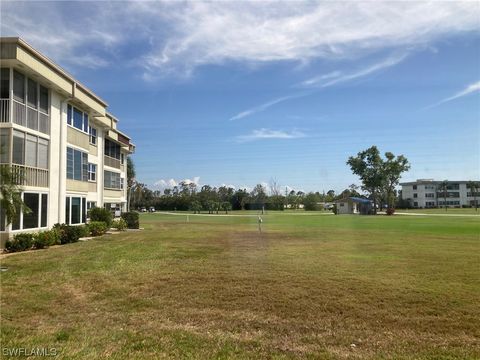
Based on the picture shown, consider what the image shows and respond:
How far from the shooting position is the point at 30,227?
18.9 m

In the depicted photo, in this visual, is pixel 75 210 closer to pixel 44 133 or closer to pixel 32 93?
pixel 44 133

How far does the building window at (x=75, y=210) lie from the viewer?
23.5 meters

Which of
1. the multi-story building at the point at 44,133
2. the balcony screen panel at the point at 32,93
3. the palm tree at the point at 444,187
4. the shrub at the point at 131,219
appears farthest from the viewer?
the palm tree at the point at 444,187

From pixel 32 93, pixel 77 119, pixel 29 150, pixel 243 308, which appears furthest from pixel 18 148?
pixel 243 308

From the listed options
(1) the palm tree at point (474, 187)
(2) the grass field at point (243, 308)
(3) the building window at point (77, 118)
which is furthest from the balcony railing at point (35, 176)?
(1) the palm tree at point (474, 187)

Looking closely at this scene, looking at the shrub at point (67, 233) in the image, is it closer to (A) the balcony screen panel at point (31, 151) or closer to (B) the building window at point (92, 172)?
(A) the balcony screen panel at point (31, 151)

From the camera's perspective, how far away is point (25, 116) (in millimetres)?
18422

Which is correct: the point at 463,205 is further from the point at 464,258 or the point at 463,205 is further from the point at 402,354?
the point at 402,354

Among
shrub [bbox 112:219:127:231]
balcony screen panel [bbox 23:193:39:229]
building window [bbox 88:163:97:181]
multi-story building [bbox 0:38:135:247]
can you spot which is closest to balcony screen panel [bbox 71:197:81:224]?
multi-story building [bbox 0:38:135:247]

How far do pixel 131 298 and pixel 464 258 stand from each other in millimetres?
11399

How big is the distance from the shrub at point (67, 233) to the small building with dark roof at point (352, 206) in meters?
68.5

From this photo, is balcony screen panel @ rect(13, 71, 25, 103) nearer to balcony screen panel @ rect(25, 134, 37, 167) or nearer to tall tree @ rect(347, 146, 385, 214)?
balcony screen panel @ rect(25, 134, 37, 167)

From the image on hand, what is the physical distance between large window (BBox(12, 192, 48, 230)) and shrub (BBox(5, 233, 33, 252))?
1.03 m

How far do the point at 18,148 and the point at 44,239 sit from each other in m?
4.00
